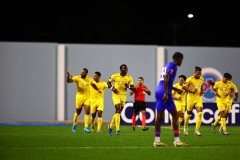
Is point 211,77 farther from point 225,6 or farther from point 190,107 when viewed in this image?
point 225,6

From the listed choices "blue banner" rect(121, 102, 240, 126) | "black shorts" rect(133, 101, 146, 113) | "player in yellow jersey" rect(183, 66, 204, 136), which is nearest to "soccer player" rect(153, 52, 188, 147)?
"player in yellow jersey" rect(183, 66, 204, 136)

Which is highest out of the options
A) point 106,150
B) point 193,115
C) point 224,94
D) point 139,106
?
point 224,94

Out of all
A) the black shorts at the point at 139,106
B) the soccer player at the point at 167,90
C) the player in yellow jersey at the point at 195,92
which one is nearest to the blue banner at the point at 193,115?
the black shorts at the point at 139,106

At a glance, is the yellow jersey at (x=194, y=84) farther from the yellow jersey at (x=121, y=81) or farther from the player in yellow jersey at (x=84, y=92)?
the player in yellow jersey at (x=84, y=92)

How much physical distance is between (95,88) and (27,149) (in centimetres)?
981

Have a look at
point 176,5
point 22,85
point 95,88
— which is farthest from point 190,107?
point 176,5

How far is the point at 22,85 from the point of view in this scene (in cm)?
4006

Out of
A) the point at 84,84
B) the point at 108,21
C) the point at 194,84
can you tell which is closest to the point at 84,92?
the point at 84,84

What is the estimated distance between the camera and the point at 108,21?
226 ft

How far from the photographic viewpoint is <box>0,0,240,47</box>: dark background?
67.3m

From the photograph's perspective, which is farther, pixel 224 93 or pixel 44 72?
pixel 44 72

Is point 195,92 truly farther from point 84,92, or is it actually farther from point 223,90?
point 84,92

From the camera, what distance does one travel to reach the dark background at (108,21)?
67312 millimetres

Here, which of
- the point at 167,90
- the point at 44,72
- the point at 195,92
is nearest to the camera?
the point at 167,90
